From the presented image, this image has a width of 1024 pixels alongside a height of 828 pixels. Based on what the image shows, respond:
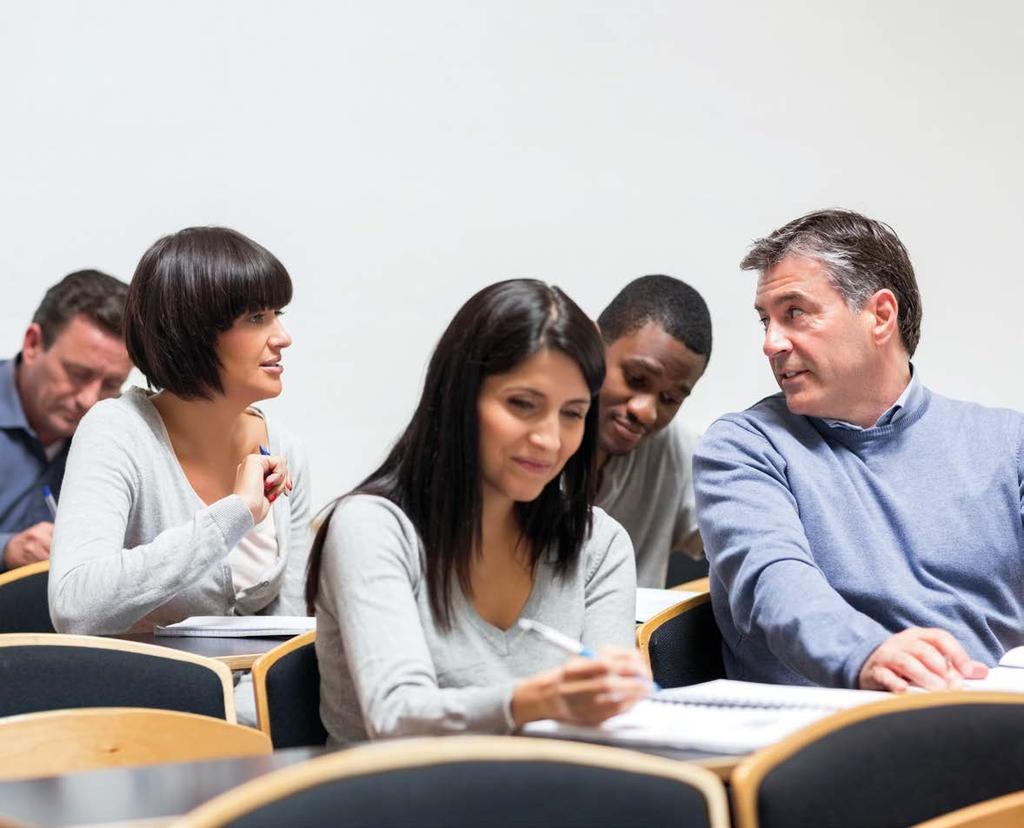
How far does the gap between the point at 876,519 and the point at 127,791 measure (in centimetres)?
149

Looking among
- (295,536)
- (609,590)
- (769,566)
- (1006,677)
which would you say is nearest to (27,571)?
(295,536)

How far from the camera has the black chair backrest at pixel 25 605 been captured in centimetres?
282

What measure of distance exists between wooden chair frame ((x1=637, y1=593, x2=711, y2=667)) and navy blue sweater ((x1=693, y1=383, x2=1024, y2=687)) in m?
0.05

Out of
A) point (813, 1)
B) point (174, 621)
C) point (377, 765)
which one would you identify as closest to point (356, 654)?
point (377, 765)

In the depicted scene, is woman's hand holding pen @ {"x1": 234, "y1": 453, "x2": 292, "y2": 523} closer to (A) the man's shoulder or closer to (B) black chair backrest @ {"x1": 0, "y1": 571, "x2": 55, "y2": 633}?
(B) black chair backrest @ {"x1": 0, "y1": 571, "x2": 55, "y2": 633}

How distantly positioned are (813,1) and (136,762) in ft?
12.5

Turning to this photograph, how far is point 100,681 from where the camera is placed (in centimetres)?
197

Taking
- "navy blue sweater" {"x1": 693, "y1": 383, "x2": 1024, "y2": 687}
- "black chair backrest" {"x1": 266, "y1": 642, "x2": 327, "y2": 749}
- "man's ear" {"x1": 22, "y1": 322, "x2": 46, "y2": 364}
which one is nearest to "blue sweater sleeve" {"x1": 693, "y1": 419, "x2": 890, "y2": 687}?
"navy blue sweater" {"x1": 693, "y1": 383, "x2": 1024, "y2": 687}

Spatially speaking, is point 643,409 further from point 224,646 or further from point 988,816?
point 988,816

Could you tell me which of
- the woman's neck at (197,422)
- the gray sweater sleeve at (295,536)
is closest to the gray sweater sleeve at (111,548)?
the woman's neck at (197,422)

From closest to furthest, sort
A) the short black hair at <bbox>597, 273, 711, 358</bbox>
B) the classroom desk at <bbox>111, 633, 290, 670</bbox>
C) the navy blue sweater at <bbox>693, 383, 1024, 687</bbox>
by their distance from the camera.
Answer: the classroom desk at <bbox>111, 633, 290, 670</bbox> < the navy blue sweater at <bbox>693, 383, 1024, 687</bbox> < the short black hair at <bbox>597, 273, 711, 358</bbox>

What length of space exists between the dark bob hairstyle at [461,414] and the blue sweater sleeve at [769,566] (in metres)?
0.50

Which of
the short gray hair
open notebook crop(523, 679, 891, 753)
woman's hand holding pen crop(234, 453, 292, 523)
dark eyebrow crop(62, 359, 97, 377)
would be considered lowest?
open notebook crop(523, 679, 891, 753)

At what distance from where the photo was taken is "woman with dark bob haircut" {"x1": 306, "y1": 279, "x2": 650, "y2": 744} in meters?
1.76
